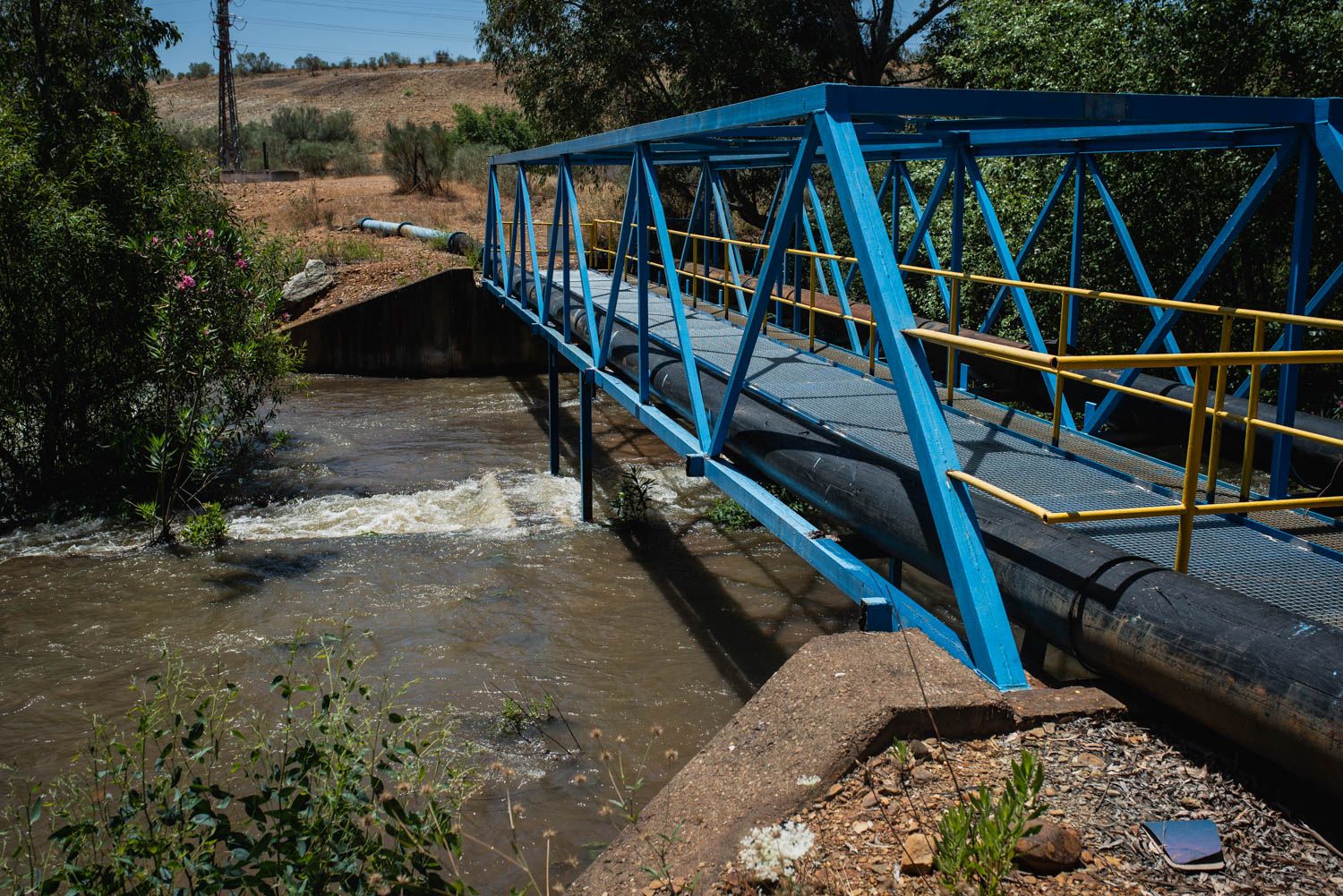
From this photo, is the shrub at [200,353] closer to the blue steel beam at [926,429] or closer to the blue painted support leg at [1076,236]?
the blue steel beam at [926,429]

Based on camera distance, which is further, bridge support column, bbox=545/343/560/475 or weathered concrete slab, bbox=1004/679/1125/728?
bridge support column, bbox=545/343/560/475

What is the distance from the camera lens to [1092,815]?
2941 millimetres

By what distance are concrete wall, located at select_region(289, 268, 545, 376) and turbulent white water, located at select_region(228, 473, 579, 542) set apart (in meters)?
7.02

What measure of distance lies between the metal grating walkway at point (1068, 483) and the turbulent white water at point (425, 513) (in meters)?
3.59

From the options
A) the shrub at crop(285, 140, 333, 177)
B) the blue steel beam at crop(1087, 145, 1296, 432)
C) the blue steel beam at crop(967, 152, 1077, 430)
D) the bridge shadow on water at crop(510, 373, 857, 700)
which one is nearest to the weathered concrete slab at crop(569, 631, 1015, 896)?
the bridge shadow on water at crop(510, 373, 857, 700)

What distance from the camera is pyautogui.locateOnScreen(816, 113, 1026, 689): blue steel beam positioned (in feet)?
12.0

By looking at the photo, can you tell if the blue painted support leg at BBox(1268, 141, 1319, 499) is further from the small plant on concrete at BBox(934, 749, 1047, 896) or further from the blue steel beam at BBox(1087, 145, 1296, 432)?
the small plant on concrete at BBox(934, 749, 1047, 896)

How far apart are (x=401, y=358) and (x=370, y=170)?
26172mm

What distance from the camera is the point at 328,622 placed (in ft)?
27.0

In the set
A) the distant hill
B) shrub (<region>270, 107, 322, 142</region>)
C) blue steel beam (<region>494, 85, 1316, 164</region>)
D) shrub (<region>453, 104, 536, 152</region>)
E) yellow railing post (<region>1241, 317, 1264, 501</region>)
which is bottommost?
yellow railing post (<region>1241, 317, 1264, 501</region>)

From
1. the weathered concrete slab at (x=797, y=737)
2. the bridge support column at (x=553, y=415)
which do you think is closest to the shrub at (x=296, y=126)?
the bridge support column at (x=553, y=415)

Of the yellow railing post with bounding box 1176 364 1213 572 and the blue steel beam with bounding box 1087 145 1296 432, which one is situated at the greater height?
the blue steel beam with bounding box 1087 145 1296 432

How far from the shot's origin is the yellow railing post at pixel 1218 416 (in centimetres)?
443

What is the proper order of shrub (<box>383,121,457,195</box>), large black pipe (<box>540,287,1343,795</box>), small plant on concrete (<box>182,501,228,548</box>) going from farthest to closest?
shrub (<box>383,121,457,195</box>) → small plant on concrete (<box>182,501,228,548</box>) → large black pipe (<box>540,287,1343,795</box>)
